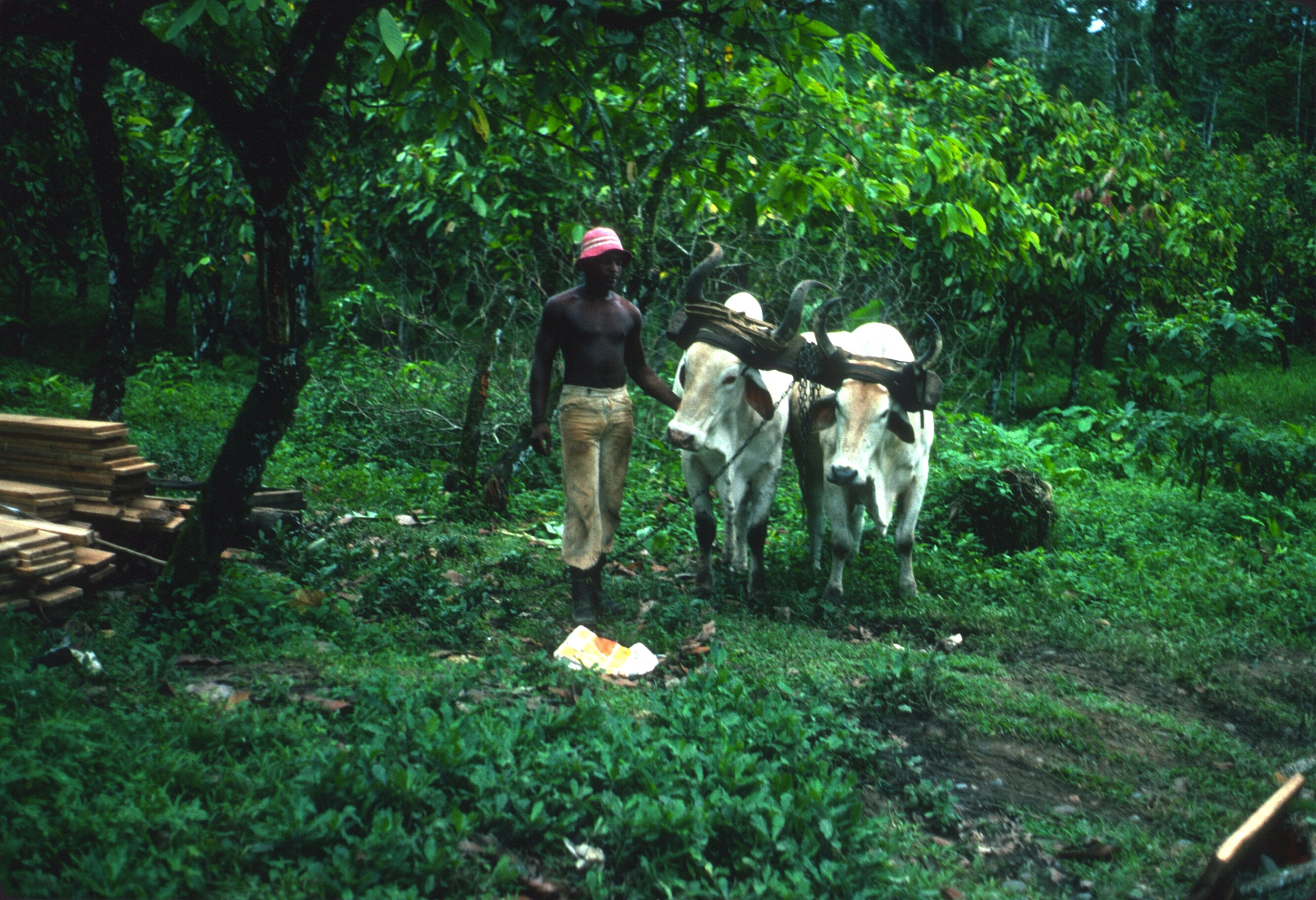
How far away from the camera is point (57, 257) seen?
544 inches

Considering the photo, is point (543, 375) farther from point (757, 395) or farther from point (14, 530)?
point (14, 530)

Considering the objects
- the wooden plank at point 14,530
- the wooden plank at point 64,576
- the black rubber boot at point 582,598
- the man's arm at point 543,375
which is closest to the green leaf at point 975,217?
the man's arm at point 543,375

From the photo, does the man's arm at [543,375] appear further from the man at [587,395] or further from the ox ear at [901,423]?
the ox ear at [901,423]

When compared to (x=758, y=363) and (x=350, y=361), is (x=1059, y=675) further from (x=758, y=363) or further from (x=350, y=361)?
(x=350, y=361)

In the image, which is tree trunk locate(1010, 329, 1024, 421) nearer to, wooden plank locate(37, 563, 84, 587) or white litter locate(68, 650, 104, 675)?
wooden plank locate(37, 563, 84, 587)

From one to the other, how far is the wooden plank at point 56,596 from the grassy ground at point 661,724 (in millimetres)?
109

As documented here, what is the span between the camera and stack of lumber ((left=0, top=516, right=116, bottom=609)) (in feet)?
14.7

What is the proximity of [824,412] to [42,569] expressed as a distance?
4.45 metres

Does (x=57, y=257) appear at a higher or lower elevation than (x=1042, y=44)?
lower

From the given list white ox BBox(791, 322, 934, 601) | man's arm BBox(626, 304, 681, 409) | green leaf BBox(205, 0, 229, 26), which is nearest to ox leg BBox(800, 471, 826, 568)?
white ox BBox(791, 322, 934, 601)

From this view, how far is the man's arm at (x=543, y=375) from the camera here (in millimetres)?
5637

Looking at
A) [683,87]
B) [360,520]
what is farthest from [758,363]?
[360,520]

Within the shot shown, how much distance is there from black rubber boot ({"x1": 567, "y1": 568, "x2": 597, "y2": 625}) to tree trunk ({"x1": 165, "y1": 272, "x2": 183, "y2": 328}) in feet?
52.7

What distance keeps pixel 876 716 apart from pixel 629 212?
4.19 m
